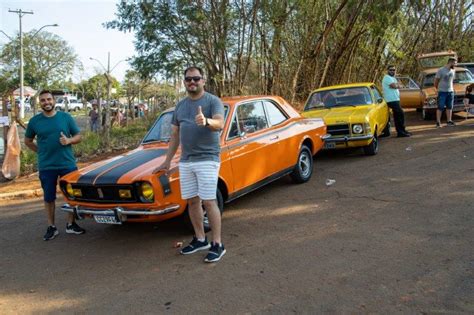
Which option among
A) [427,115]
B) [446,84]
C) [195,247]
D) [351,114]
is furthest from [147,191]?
[427,115]

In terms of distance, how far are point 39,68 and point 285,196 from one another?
52.8m

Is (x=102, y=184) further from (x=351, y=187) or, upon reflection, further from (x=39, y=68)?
(x=39, y=68)

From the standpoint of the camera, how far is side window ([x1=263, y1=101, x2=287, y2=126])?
6.82 metres

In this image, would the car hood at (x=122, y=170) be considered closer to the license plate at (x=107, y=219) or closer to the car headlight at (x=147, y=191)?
the car headlight at (x=147, y=191)

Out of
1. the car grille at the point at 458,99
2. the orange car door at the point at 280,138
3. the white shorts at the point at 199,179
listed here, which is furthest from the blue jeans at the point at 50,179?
the car grille at the point at 458,99

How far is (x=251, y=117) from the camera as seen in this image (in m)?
6.40

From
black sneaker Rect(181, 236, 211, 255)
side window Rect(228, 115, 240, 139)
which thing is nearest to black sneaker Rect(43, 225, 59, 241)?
black sneaker Rect(181, 236, 211, 255)

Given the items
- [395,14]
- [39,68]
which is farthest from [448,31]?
[39,68]

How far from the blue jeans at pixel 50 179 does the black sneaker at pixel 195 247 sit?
1933 millimetres

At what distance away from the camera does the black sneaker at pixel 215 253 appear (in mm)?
4453

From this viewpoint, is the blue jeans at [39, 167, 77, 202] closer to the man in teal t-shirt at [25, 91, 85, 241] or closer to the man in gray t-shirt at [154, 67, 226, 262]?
the man in teal t-shirt at [25, 91, 85, 241]

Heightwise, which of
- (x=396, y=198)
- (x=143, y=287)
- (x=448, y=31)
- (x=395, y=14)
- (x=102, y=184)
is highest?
(x=448, y=31)

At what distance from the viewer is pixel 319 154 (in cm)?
991

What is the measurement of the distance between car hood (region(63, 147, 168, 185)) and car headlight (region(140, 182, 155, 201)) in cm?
8
